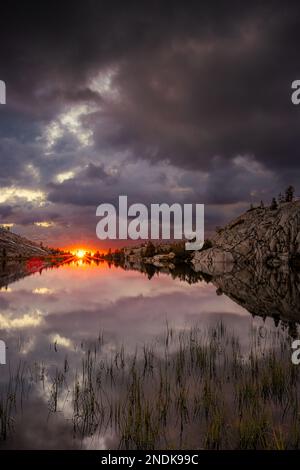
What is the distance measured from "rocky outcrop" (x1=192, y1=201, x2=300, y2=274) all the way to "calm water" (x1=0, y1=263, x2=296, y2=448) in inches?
2901

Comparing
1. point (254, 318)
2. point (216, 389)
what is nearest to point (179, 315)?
point (254, 318)

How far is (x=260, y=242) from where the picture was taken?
126062mm

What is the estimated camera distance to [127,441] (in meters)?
8.98

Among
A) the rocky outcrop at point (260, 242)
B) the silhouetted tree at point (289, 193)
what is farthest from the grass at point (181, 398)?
the silhouetted tree at point (289, 193)

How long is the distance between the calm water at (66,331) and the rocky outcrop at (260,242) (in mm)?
73695

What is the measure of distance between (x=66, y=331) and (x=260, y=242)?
113 m

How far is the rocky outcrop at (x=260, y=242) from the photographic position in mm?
114500

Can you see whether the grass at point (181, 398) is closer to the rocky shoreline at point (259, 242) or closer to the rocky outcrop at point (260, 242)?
the rocky shoreline at point (259, 242)

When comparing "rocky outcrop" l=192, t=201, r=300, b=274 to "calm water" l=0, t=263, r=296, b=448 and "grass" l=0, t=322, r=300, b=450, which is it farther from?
"grass" l=0, t=322, r=300, b=450

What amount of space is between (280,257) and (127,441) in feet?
378

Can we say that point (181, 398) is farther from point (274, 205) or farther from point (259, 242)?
point (274, 205)

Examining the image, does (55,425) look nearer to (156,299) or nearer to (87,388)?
(87,388)

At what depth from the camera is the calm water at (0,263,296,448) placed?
9828 mm

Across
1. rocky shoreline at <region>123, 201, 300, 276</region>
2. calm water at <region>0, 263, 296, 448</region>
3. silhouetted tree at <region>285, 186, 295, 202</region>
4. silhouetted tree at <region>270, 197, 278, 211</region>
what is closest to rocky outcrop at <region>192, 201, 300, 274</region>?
rocky shoreline at <region>123, 201, 300, 276</region>
